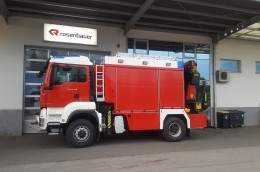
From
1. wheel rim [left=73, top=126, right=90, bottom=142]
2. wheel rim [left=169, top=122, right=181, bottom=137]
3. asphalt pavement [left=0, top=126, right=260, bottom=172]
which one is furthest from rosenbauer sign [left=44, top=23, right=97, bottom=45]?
wheel rim [left=169, top=122, right=181, bottom=137]

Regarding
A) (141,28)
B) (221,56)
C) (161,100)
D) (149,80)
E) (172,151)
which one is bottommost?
(172,151)

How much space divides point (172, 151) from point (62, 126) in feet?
12.0

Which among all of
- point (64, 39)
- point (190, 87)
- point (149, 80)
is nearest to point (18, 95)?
point (64, 39)

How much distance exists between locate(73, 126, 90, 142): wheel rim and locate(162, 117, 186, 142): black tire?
9.70 ft

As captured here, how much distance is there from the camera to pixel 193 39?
1644cm

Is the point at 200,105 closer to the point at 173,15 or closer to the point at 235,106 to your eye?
the point at 173,15

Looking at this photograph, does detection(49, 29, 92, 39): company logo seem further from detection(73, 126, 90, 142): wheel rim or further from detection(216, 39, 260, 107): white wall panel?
detection(216, 39, 260, 107): white wall panel

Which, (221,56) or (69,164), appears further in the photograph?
(221,56)

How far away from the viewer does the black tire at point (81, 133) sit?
995cm

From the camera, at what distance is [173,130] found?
11578 millimetres

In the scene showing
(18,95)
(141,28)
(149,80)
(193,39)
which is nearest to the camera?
(149,80)

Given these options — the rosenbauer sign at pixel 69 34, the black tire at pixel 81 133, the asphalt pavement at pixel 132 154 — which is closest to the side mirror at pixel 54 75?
the black tire at pixel 81 133

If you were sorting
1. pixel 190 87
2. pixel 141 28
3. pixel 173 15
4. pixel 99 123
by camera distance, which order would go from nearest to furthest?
pixel 99 123 < pixel 190 87 < pixel 173 15 < pixel 141 28

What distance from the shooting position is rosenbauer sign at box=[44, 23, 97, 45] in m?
13.5
